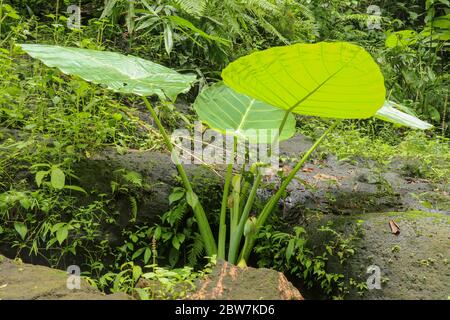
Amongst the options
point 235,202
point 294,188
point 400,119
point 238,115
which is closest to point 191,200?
point 235,202

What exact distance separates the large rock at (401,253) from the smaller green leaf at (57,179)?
50.8 inches

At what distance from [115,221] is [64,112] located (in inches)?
Result: 34.8

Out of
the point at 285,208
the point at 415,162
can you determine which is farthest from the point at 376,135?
the point at 285,208

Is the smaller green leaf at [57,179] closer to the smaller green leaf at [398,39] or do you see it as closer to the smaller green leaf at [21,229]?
the smaller green leaf at [21,229]

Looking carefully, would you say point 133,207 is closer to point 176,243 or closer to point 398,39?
point 176,243

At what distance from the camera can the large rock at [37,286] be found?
1.46 metres

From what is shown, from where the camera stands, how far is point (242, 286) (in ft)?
5.13

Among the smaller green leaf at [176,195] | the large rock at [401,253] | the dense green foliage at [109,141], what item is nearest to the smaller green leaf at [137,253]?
the dense green foliage at [109,141]

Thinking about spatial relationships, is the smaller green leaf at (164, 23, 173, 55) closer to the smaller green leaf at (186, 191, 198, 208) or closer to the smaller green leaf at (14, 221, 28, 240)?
the smaller green leaf at (186, 191, 198, 208)

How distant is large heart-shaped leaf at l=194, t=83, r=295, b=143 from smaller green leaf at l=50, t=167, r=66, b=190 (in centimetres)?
75

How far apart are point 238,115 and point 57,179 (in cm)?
96

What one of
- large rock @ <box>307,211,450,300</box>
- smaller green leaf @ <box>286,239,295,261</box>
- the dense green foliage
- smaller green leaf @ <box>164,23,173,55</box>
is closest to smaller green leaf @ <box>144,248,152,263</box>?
the dense green foliage

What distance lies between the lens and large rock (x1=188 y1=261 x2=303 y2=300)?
1516 mm
